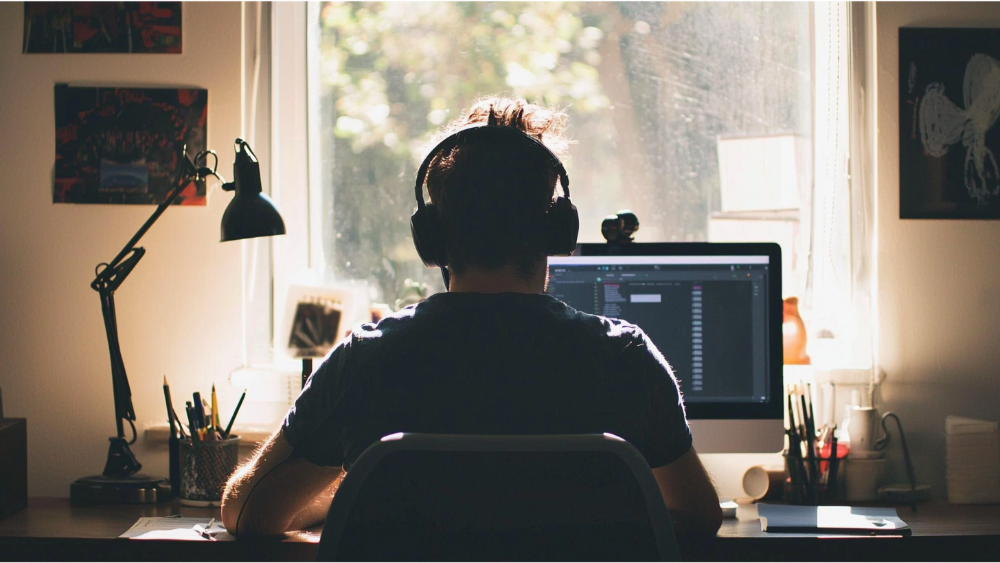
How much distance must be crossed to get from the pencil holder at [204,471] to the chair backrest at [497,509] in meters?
0.90

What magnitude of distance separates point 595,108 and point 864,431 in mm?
950

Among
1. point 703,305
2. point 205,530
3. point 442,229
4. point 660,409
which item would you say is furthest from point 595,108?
point 205,530

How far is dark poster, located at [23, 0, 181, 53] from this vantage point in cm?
191

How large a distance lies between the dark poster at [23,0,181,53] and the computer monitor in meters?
1.03

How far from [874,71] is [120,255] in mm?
1691

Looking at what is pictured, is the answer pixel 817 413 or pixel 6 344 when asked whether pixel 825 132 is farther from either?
pixel 6 344


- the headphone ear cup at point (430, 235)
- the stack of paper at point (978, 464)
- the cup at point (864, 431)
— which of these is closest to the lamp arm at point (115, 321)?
the headphone ear cup at point (430, 235)

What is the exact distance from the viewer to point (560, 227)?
1.16 meters

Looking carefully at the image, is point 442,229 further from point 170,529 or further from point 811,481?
point 811,481

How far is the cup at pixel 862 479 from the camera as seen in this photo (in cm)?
178

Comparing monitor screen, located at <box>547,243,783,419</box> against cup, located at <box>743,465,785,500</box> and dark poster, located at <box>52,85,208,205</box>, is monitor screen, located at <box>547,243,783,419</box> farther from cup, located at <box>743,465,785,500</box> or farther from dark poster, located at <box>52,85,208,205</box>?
dark poster, located at <box>52,85,208,205</box>

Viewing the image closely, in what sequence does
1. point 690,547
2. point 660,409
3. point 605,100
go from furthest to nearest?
point 605,100 < point 690,547 < point 660,409

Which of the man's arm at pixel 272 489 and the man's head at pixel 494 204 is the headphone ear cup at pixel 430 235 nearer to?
the man's head at pixel 494 204

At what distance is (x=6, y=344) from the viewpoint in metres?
1.92
